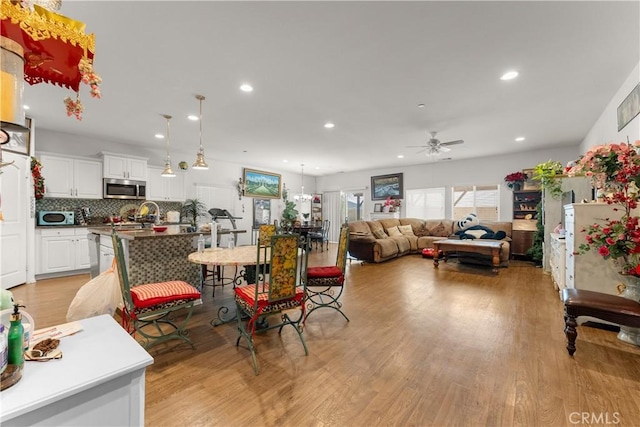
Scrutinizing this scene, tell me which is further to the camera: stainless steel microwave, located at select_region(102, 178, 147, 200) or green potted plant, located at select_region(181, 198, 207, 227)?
green potted plant, located at select_region(181, 198, 207, 227)

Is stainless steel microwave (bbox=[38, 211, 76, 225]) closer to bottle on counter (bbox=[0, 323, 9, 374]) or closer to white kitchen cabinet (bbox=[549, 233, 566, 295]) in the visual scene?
bottle on counter (bbox=[0, 323, 9, 374])

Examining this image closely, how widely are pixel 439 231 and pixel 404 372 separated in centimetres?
633

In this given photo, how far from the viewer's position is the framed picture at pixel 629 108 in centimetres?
276

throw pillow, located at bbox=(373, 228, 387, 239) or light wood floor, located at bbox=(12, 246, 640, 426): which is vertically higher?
throw pillow, located at bbox=(373, 228, 387, 239)

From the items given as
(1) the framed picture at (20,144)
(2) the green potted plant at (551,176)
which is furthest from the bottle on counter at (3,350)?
(2) the green potted plant at (551,176)

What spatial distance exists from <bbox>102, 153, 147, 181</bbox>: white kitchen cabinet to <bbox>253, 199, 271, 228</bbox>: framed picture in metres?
3.20

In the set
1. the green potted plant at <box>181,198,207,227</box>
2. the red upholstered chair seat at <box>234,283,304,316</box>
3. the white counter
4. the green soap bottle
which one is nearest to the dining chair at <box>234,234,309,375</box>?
the red upholstered chair seat at <box>234,283,304,316</box>

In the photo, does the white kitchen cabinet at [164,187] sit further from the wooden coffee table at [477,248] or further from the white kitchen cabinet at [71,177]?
the wooden coffee table at [477,248]

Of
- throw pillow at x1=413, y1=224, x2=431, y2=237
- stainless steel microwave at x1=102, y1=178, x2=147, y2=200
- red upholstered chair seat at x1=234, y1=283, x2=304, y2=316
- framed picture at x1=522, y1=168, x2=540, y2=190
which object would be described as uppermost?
framed picture at x1=522, y1=168, x2=540, y2=190

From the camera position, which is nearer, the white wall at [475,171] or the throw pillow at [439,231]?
the white wall at [475,171]

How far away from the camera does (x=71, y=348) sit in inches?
38.7

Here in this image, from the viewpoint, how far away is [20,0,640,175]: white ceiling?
210cm

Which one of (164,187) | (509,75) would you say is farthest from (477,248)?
(164,187)

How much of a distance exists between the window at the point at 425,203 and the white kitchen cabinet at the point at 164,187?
Result: 21.4ft
